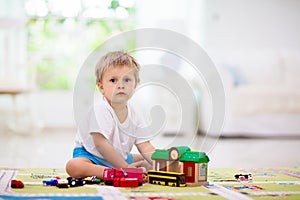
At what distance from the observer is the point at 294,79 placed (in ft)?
13.9

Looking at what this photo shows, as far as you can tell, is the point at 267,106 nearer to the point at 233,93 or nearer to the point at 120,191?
the point at 233,93

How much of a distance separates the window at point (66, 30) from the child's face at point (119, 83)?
3422 millimetres

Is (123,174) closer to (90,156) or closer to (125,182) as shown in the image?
(125,182)

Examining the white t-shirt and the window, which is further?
the window

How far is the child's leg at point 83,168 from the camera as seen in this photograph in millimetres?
1589

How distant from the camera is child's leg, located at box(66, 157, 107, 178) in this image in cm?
159

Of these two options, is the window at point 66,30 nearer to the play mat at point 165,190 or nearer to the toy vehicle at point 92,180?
the play mat at point 165,190

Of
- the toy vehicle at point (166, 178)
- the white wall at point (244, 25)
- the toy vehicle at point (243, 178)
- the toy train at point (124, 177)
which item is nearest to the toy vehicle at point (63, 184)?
the toy train at point (124, 177)

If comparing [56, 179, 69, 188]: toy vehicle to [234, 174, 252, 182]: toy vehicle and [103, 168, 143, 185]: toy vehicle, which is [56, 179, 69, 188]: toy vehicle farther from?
[234, 174, 252, 182]: toy vehicle

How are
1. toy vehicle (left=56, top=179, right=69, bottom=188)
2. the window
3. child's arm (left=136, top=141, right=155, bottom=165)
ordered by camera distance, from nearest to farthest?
toy vehicle (left=56, top=179, right=69, bottom=188) → child's arm (left=136, top=141, right=155, bottom=165) → the window

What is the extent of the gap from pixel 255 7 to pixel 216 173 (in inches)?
138

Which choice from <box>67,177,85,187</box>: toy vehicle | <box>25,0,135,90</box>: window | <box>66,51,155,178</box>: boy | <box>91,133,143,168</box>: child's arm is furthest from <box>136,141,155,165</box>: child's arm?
<box>25,0,135,90</box>: window

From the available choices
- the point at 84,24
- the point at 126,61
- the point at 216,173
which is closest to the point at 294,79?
the point at 84,24

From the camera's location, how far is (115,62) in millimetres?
1644
